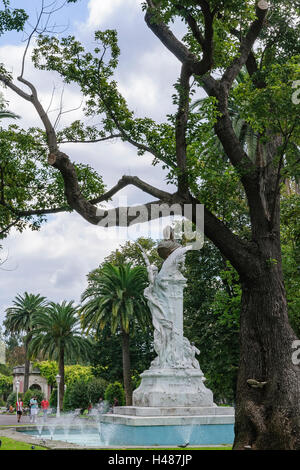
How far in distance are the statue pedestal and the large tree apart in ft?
25.1

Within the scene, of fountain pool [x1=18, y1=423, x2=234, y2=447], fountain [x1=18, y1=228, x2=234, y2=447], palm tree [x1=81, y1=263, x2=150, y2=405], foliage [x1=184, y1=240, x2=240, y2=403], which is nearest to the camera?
fountain pool [x1=18, y1=423, x2=234, y2=447]

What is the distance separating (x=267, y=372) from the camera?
8.44 metres

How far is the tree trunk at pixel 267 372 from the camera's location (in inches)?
316

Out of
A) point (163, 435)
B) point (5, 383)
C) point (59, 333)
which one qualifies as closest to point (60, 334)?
point (59, 333)

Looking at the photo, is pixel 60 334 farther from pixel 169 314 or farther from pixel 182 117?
pixel 182 117

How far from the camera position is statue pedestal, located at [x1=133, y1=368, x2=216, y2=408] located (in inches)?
628

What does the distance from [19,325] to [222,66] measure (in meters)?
48.4

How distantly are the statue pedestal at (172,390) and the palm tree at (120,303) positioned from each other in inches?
619

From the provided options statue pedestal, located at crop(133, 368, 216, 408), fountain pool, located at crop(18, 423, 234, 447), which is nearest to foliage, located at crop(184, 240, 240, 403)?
statue pedestal, located at crop(133, 368, 216, 408)

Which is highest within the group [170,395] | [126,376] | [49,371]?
[170,395]

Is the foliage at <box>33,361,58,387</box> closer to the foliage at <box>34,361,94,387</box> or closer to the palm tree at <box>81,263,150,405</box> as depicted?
the foliage at <box>34,361,94,387</box>

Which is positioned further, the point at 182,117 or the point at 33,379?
the point at 33,379

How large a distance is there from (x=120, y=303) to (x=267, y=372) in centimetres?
2504

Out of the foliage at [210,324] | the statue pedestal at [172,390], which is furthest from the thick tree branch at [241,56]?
the foliage at [210,324]
